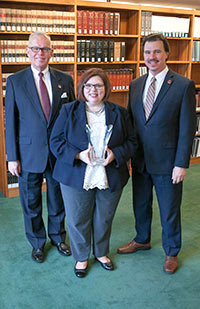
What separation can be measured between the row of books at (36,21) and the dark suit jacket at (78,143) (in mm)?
1988

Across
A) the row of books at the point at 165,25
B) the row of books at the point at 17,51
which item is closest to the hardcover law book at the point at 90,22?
the row of books at the point at 17,51

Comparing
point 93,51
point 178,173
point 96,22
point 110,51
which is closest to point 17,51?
point 93,51

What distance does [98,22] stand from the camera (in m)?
4.29

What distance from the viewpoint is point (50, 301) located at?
2.25 meters

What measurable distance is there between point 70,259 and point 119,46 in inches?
116

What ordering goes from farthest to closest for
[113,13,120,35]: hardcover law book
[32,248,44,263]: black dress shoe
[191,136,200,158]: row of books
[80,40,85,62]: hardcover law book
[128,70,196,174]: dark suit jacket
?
[191,136,200,158]: row of books < [113,13,120,35]: hardcover law book < [80,40,85,62]: hardcover law book < [32,248,44,263]: black dress shoe < [128,70,196,174]: dark suit jacket

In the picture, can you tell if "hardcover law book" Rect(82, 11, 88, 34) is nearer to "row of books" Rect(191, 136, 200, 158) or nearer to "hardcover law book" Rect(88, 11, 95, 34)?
"hardcover law book" Rect(88, 11, 95, 34)

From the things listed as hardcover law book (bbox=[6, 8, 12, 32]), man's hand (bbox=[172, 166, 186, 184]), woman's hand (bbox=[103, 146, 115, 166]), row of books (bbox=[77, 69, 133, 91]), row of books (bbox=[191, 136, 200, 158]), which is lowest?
row of books (bbox=[191, 136, 200, 158])

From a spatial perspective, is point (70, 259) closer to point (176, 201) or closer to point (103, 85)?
point (176, 201)

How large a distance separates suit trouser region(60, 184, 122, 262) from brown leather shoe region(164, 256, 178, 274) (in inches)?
19.5

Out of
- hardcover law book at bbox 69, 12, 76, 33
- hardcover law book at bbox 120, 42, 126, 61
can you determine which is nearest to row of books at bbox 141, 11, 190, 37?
hardcover law book at bbox 120, 42, 126, 61

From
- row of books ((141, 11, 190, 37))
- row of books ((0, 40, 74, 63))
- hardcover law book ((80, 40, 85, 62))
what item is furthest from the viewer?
row of books ((141, 11, 190, 37))

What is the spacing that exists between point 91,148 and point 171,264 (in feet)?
3.87

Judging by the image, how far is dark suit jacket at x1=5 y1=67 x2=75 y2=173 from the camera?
245cm
